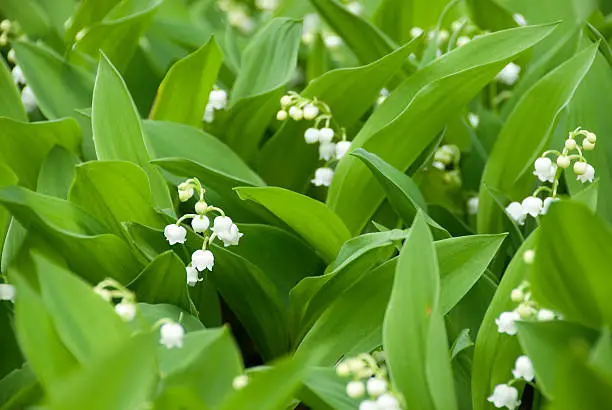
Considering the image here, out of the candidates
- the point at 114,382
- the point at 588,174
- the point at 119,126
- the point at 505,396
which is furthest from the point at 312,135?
the point at 114,382

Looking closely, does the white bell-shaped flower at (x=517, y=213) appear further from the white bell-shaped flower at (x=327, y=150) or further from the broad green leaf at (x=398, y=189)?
the white bell-shaped flower at (x=327, y=150)

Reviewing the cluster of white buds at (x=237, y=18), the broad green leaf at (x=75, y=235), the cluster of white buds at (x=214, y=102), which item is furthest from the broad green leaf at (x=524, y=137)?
the cluster of white buds at (x=237, y=18)

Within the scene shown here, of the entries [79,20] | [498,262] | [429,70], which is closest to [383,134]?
[429,70]

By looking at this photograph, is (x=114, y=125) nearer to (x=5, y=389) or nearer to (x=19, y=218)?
(x=19, y=218)

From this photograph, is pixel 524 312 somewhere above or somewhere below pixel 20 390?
above

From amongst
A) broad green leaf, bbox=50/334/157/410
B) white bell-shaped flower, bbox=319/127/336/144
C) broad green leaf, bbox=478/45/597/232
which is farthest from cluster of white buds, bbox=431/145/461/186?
broad green leaf, bbox=50/334/157/410

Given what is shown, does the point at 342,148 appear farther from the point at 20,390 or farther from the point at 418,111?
the point at 20,390
